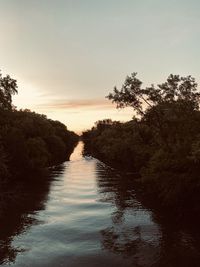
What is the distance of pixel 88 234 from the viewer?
151 feet

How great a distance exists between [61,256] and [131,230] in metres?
11.8

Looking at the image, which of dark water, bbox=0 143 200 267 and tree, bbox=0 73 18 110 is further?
tree, bbox=0 73 18 110

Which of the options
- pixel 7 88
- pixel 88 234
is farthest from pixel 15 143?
pixel 88 234

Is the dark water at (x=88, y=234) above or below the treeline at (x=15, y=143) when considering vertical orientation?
below

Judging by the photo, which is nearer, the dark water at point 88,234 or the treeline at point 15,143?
the dark water at point 88,234

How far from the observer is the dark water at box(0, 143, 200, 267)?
122ft

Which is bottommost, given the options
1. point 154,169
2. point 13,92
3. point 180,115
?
point 154,169

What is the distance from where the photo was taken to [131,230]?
4744 centimetres

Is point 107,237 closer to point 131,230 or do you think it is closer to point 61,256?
point 131,230

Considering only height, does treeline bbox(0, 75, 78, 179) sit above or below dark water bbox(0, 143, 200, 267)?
above

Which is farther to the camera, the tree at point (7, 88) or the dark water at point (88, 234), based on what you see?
the tree at point (7, 88)

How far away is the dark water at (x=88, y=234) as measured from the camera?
37094 mm

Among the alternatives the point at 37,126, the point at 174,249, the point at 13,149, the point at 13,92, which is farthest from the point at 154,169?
the point at 37,126

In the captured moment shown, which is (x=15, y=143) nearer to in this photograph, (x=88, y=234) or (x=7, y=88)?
(x=7, y=88)
